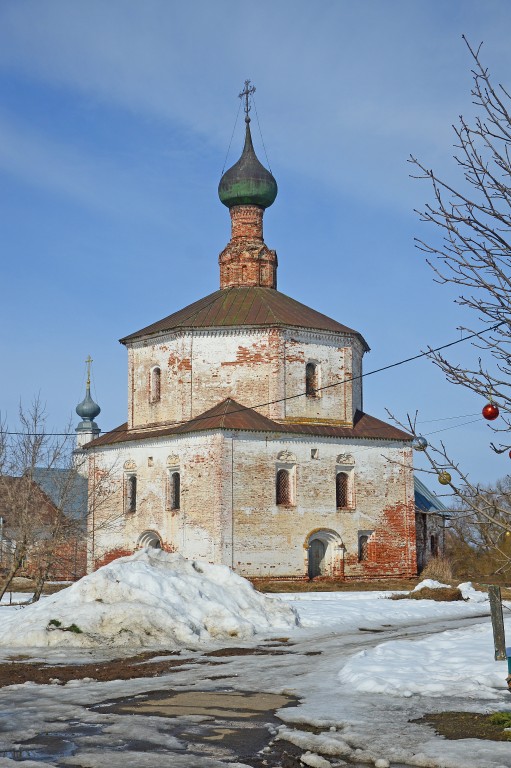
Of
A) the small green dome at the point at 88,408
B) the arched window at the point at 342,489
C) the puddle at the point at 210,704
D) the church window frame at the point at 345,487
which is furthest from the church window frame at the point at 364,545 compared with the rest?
the small green dome at the point at 88,408

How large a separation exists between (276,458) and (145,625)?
16903 mm

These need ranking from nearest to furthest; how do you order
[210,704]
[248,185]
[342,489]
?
[210,704] < [342,489] < [248,185]

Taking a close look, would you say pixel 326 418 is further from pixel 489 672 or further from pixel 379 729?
pixel 379 729

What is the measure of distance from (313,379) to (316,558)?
6033mm

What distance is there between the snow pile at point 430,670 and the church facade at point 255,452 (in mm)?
16925

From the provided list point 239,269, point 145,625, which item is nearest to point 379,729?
point 145,625

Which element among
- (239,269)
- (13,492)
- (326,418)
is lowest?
(13,492)

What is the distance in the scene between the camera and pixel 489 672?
1020cm

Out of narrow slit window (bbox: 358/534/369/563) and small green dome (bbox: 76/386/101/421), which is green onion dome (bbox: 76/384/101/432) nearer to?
small green dome (bbox: 76/386/101/421)

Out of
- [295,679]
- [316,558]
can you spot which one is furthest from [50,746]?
[316,558]

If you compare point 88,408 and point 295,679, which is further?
point 88,408

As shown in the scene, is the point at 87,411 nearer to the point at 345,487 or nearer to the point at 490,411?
the point at 345,487

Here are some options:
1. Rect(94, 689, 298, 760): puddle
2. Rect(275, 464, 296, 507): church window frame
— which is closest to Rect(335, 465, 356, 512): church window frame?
Rect(275, 464, 296, 507): church window frame

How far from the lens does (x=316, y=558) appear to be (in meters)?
31.4
